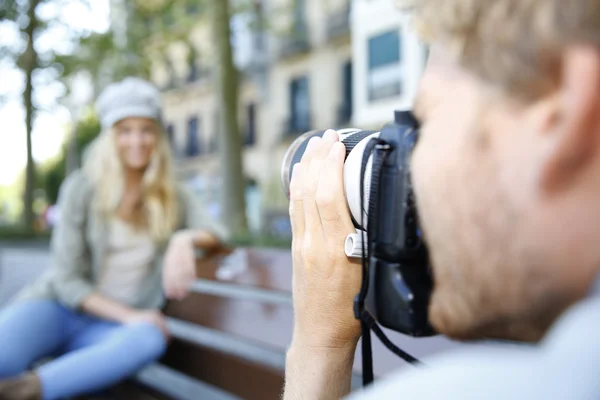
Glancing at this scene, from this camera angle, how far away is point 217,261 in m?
2.66

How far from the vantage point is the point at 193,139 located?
27.8 metres

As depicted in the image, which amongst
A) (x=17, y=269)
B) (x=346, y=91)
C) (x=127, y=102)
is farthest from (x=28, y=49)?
(x=127, y=102)

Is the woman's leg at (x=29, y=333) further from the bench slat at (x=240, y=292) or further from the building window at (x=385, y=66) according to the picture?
the building window at (x=385, y=66)

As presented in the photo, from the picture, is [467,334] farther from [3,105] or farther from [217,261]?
[3,105]

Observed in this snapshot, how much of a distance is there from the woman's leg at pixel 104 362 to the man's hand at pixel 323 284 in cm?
146

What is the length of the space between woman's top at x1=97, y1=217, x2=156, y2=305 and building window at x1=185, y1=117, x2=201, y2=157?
25128 millimetres

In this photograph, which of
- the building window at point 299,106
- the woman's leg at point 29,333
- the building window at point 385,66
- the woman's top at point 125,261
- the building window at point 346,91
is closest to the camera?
the woman's leg at point 29,333

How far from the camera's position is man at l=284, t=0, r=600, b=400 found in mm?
439

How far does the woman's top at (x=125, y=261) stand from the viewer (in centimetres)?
268

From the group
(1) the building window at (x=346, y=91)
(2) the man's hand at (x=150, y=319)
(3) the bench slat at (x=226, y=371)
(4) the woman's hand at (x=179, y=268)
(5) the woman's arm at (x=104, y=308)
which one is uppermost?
(1) the building window at (x=346, y=91)

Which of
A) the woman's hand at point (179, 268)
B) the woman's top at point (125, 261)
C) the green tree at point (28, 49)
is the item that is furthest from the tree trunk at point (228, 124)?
the woman's hand at point (179, 268)

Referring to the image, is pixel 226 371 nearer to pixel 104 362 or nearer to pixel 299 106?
pixel 104 362

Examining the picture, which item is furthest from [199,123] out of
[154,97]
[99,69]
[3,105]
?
[154,97]

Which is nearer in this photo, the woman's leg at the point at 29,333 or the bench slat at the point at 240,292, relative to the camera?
the bench slat at the point at 240,292
